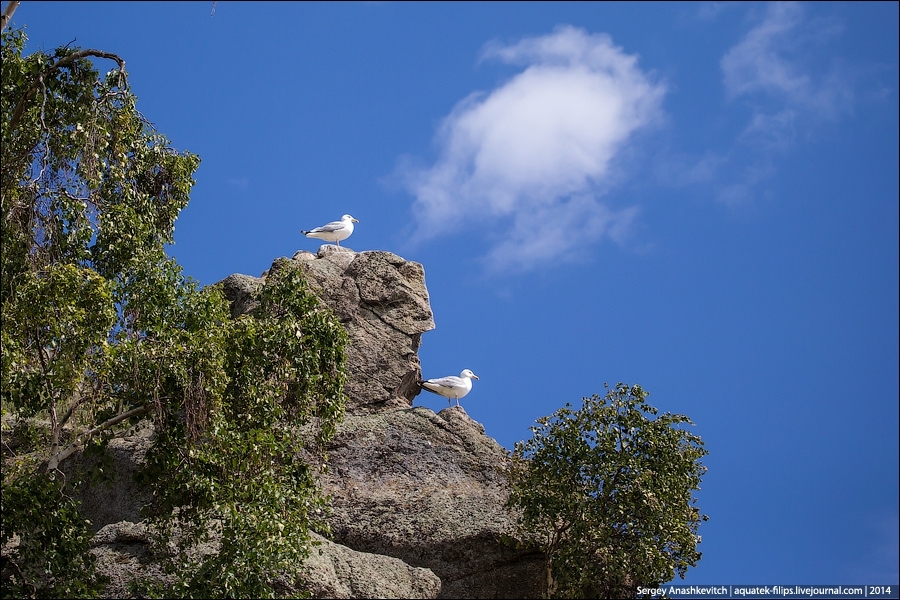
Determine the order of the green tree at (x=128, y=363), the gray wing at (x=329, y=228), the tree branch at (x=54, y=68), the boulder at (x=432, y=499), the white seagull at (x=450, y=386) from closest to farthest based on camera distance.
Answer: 1. the green tree at (x=128, y=363)
2. the tree branch at (x=54, y=68)
3. the boulder at (x=432, y=499)
4. the white seagull at (x=450, y=386)
5. the gray wing at (x=329, y=228)

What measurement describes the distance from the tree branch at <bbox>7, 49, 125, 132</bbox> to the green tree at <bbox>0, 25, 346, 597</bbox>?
5 cm

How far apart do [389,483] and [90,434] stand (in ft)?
23.7

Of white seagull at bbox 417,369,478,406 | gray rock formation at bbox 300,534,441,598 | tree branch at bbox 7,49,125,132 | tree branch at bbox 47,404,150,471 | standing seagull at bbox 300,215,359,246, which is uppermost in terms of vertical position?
standing seagull at bbox 300,215,359,246

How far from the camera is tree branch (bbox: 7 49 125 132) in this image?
1912cm

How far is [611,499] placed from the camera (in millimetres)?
20375

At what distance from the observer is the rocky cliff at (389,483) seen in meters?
20.2

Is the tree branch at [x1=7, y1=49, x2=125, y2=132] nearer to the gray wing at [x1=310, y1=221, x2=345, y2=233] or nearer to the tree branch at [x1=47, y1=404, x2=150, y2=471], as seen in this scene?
the tree branch at [x1=47, y1=404, x2=150, y2=471]

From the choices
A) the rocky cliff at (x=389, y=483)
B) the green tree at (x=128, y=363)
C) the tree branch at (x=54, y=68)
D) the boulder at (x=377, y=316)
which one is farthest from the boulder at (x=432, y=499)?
the tree branch at (x=54, y=68)

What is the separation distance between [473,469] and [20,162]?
11.5 m

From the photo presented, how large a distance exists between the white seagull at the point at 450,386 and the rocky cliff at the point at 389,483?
66 centimetres

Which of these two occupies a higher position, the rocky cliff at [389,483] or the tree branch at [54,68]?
the tree branch at [54,68]

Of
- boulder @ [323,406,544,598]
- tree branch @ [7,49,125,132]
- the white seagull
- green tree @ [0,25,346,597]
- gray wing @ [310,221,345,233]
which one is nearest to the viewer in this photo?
green tree @ [0,25,346,597]

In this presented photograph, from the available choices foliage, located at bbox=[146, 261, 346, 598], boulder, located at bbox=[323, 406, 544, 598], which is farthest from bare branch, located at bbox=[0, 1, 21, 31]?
boulder, located at bbox=[323, 406, 544, 598]

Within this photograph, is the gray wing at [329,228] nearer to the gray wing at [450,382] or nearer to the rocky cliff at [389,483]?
the rocky cliff at [389,483]
